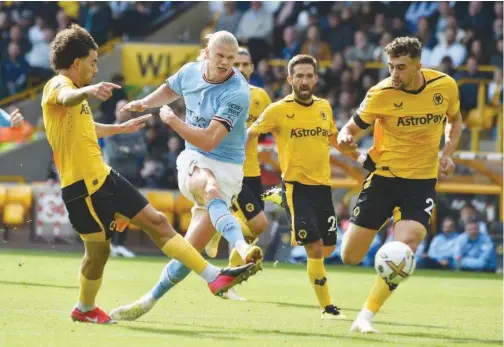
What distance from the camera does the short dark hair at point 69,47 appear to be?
920cm

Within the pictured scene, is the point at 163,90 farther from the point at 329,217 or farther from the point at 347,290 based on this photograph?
the point at 347,290

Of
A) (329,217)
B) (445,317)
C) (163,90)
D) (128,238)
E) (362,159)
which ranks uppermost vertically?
(163,90)

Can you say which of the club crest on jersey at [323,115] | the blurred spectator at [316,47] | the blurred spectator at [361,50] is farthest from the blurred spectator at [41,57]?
the club crest on jersey at [323,115]

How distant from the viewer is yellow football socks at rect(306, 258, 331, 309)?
1097cm

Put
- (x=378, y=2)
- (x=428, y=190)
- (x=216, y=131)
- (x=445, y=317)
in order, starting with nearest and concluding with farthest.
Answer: (x=216, y=131), (x=428, y=190), (x=445, y=317), (x=378, y=2)

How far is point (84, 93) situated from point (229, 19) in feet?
52.0

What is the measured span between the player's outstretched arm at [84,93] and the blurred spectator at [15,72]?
672 inches

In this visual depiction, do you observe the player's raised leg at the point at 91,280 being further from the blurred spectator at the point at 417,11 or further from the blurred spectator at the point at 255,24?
the blurred spectator at the point at 417,11

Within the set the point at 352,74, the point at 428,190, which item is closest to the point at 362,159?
the point at 428,190

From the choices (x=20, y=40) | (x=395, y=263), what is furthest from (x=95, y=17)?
(x=395, y=263)

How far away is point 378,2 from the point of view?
23859mm

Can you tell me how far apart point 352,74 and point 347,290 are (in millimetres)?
8822

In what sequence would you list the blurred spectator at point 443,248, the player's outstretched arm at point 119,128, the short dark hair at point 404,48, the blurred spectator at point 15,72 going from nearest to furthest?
the short dark hair at point 404,48
the player's outstretched arm at point 119,128
the blurred spectator at point 443,248
the blurred spectator at point 15,72

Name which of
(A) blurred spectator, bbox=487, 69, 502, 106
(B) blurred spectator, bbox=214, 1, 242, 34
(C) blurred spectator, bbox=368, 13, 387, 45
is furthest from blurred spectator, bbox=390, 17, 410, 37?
(B) blurred spectator, bbox=214, 1, 242, 34
